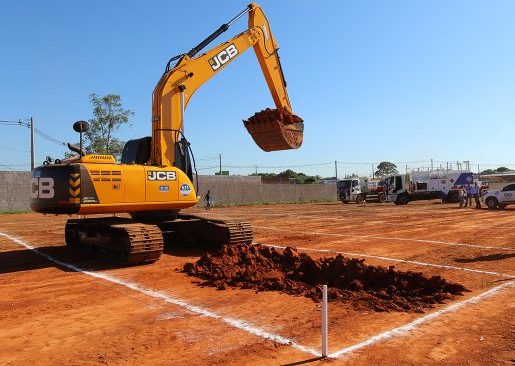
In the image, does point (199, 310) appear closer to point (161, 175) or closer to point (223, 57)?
point (161, 175)

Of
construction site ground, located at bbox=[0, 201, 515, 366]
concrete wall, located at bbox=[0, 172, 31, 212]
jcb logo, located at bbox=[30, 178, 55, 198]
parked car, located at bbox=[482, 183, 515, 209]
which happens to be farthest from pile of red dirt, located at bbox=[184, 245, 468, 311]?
concrete wall, located at bbox=[0, 172, 31, 212]

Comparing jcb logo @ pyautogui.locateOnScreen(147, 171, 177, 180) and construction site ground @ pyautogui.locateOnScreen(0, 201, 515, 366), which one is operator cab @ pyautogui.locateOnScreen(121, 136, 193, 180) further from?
construction site ground @ pyautogui.locateOnScreen(0, 201, 515, 366)

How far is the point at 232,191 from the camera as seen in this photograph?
47.6m

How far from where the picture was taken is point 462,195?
3409 cm

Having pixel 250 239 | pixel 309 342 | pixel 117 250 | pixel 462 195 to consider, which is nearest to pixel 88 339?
pixel 309 342

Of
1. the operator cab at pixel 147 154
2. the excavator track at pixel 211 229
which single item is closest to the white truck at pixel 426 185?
the excavator track at pixel 211 229

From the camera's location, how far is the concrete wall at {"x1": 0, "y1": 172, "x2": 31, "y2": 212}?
111 feet

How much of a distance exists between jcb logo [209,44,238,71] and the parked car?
2428 cm

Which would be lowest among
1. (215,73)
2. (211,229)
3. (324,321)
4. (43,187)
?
(324,321)

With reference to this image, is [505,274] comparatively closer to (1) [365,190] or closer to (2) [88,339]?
(2) [88,339]

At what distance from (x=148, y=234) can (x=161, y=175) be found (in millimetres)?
1453

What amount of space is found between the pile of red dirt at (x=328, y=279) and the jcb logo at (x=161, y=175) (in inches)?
84.5

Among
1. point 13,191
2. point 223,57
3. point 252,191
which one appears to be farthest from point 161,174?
point 252,191

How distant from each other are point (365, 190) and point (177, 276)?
139 feet
